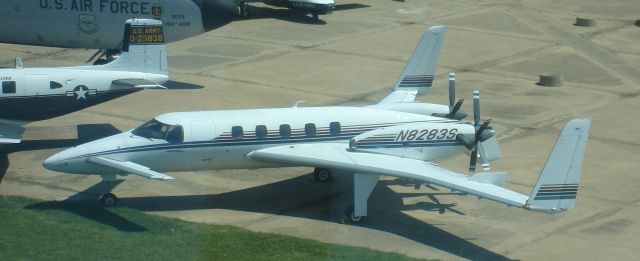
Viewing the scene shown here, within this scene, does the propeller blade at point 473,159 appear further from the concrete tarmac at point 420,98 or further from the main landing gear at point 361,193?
the main landing gear at point 361,193

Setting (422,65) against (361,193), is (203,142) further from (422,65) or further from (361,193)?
(422,65)

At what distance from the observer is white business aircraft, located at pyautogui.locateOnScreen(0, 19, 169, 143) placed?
2861cm

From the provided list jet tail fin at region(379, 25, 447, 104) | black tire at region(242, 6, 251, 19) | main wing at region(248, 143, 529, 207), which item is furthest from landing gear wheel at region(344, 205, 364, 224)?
black tire at region(242, 6, 251, 19)

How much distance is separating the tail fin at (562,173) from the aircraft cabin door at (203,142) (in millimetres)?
7616

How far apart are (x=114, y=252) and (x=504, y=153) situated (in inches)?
502

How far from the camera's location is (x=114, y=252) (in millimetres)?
21484

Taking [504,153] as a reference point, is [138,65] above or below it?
above

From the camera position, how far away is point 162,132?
81.7 feet

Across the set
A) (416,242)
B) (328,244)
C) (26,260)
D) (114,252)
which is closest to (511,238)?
(416,242)

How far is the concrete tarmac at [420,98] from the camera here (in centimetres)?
2411

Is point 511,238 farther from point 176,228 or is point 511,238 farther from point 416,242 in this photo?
point 176,228

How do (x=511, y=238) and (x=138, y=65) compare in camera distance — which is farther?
(x=138, y=65)

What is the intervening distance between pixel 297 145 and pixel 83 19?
1442cm

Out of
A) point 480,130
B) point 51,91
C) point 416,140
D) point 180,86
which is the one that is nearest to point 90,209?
point 51,91
